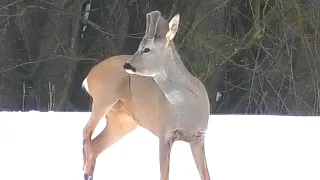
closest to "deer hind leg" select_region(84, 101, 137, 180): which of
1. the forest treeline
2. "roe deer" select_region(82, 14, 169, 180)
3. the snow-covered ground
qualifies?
"roe deer" select_region(82, 14, 169, 180)

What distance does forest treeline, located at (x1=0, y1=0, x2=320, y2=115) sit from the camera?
4086 mm

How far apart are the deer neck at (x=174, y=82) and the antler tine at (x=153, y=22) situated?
62 mm

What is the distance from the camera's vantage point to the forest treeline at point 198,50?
4086 mm

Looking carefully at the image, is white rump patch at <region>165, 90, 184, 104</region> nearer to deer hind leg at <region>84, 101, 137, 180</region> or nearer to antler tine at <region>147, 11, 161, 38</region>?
antler tine at <region>147, 11, 161, 38</region>

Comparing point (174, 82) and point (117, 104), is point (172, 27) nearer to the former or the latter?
point (174, 82)

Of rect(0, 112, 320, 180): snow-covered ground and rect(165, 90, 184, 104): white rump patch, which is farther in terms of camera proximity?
rect(0, 112, 320, 180): snow-covered ground

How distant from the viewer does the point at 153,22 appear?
1.64 m

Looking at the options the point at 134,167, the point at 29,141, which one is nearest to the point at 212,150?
the point at 134,167

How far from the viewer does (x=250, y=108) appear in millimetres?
4145

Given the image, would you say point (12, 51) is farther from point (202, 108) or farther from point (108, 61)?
point (202, 108)

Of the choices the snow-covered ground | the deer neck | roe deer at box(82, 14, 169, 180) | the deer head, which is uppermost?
the deer head

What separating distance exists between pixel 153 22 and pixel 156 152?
34.5 inches

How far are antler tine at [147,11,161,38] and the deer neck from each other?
0.20 feet

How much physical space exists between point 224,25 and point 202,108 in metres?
2.47
